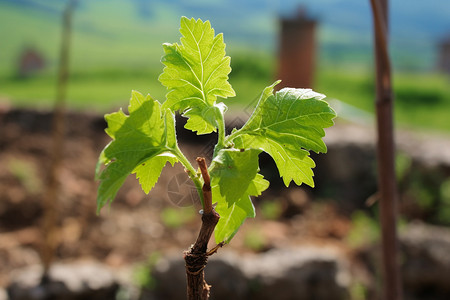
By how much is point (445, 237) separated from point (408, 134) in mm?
2371

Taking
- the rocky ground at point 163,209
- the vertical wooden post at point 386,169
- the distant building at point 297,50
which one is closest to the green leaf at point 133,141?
the vertical wooden post at point 386,169

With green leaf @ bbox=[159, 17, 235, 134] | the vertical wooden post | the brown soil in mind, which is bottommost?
the brown soil

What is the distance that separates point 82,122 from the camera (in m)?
6.39

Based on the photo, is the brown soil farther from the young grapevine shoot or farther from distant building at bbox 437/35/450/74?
distant building at bbox 437/35/450/74

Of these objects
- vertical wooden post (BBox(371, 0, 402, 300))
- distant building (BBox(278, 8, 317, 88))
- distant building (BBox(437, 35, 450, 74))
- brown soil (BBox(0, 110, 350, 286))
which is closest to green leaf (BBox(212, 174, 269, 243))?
vertical wooden post (BBox(371, 0, 402, 300))

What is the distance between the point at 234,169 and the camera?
55cm

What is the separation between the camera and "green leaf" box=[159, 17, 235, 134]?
0.61 m

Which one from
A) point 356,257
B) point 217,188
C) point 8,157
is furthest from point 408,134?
point 217,188

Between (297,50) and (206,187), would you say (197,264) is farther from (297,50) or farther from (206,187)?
(297,50)

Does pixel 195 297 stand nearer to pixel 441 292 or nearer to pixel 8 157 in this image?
pixel 441 292

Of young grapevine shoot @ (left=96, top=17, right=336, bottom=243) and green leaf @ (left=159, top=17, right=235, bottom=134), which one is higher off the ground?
green leaf @ (left=159, top=17, right=235, bottom=134)

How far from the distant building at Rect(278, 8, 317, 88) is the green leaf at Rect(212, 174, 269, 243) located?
662 cm

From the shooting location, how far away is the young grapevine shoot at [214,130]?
0.54 meters

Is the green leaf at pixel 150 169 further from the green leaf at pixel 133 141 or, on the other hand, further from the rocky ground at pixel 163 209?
the rocky ground at pixel 163 209
